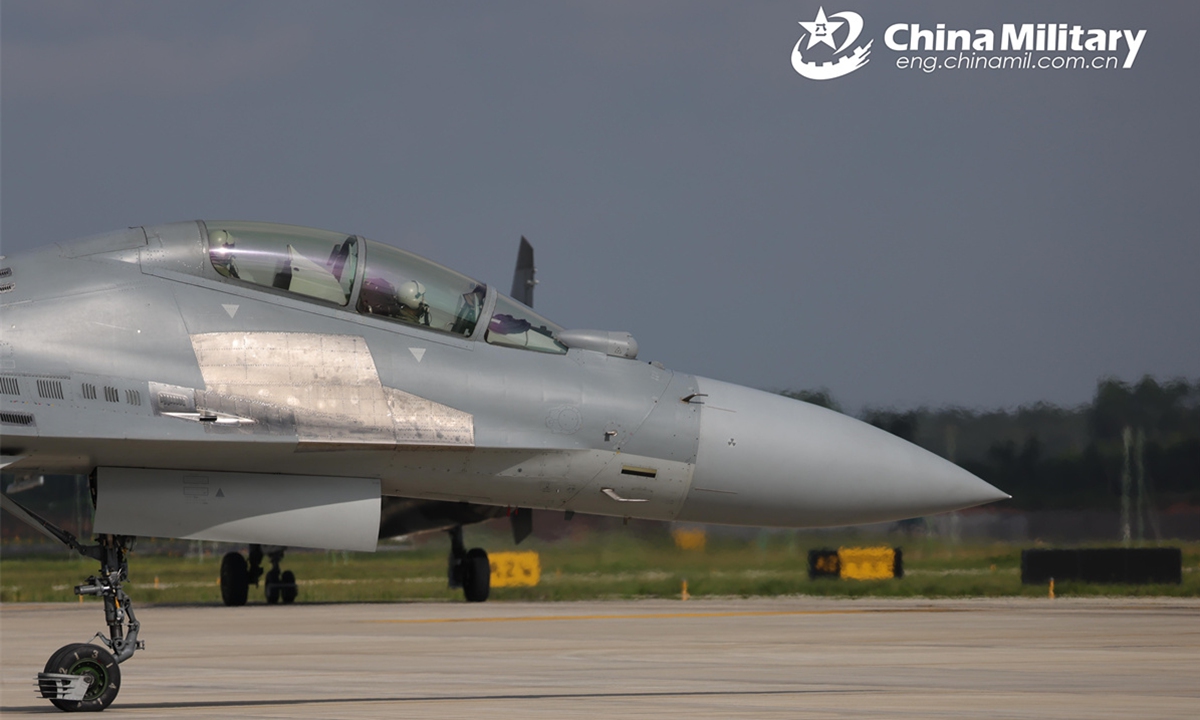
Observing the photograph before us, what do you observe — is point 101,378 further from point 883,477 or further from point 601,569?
point 601,569

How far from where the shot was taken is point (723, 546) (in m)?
30.3

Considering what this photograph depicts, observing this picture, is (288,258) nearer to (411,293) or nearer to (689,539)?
(411,293)

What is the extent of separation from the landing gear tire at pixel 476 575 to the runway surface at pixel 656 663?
11.2 ft

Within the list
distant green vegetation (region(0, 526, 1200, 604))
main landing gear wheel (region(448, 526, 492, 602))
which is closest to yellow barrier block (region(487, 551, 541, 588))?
distant green vegetation (region(0, 526, 1200, 604))

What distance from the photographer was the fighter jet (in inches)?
352

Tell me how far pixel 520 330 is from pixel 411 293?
0.70 meters

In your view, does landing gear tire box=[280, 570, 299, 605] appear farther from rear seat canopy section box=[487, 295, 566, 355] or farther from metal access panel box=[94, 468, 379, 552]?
rear seat canopy section box=[487, 295, 566, 355]

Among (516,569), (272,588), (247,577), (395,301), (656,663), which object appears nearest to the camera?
(395,301)

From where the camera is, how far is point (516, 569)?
3366 centimetres

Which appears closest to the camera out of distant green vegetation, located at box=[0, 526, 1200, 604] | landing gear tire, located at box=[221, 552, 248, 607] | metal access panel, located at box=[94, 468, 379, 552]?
metal access panel, located at box=[94, 468, 379, 552]

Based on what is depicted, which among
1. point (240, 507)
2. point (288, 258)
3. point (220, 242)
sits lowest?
point (240, 507)

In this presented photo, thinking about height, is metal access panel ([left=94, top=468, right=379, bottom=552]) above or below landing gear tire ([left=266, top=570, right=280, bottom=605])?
above

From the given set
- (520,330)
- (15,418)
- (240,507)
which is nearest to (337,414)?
(240,507)

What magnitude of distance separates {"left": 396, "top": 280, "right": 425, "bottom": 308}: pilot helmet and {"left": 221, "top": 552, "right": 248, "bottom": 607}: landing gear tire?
22426mm
